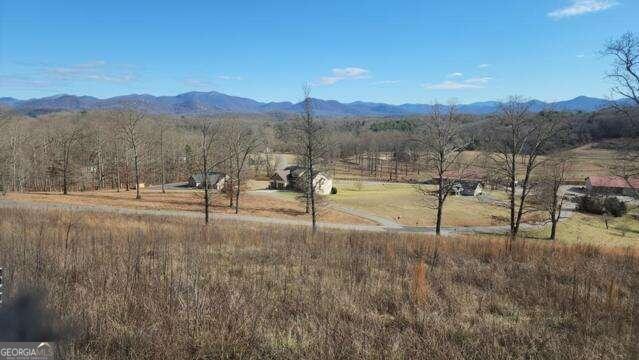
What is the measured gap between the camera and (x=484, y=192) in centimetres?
9319

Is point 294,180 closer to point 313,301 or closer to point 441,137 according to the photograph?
point 441,137

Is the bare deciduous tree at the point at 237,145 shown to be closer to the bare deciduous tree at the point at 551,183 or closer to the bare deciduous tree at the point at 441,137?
the bare deciduous tree at the point at 441,137

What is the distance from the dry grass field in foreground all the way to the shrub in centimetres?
5961

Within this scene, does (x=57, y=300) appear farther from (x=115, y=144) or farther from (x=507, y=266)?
(x=115, y=144)

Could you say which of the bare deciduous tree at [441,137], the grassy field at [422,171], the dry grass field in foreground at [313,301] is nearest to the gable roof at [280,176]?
the grassy field at [422,171]

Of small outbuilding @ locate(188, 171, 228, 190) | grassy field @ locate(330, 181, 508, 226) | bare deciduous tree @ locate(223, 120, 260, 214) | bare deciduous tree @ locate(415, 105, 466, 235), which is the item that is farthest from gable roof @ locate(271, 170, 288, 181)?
bare deciduous tree @ locate(415, 105, 466, 235)

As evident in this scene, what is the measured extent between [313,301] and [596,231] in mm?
54153

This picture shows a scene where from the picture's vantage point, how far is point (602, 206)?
62.4 m

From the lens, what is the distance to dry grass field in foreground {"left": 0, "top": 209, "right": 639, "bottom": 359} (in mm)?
3947

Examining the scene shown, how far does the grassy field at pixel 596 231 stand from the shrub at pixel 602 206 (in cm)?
118

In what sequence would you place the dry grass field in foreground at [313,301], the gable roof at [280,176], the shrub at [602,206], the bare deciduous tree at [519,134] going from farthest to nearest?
the gable roof at [280,176]
the shrub at [602,206]
the bare deciduous tree at [519,134]
the dry grass field in foreground at [313,301]

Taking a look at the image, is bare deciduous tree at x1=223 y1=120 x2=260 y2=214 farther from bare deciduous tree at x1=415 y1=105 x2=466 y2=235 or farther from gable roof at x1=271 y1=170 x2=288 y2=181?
gable roof at x1=271 y1=170 x2=288 y2=181

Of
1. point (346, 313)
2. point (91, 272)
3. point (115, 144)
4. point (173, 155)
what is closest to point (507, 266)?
point (346, 313)

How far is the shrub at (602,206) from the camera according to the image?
59562 millimetres
